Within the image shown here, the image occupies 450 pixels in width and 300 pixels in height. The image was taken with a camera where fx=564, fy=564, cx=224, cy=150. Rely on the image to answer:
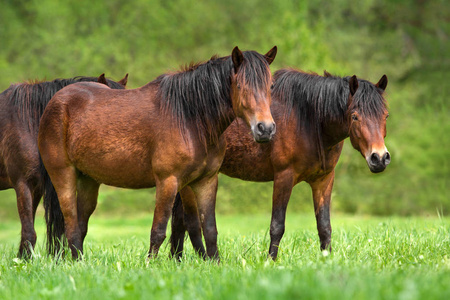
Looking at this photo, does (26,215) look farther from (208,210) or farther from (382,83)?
(382,83)

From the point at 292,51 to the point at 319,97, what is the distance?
10.6 m

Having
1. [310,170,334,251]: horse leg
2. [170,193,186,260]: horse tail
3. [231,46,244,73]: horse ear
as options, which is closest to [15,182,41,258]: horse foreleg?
[170,193,186,260]: horse tail

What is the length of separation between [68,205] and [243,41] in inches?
695

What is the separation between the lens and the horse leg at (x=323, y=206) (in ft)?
21.4

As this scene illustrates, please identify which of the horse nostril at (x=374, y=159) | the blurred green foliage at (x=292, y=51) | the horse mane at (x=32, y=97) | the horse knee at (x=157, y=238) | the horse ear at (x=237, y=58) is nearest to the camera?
the horse ear at (x=237, y=58)

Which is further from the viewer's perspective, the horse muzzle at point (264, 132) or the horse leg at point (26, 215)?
the horse leg at point (26, 215)

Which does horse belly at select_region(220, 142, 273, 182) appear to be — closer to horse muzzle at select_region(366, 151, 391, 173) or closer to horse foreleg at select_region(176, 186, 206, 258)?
horse foreleg at select_region(176, 186, 206, 258)

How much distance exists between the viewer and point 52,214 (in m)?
6.67

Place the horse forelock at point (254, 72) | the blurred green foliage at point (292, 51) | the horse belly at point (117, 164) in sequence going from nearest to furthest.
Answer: the horse forelock at point (254, 72) → the horse belly at point (117, 164) → the blurred green foliage at point (292, 51)

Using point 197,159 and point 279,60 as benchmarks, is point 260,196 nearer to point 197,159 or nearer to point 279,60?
point 279,60

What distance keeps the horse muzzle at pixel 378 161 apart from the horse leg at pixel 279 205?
0.95m

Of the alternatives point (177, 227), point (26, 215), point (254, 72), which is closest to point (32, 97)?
point (26, 215)

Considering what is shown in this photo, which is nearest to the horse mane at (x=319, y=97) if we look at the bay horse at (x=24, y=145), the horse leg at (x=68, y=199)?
the bay horse at (x=24, y=145)

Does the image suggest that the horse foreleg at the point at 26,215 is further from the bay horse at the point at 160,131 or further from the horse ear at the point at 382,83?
the horse ear at the point at 382,83
